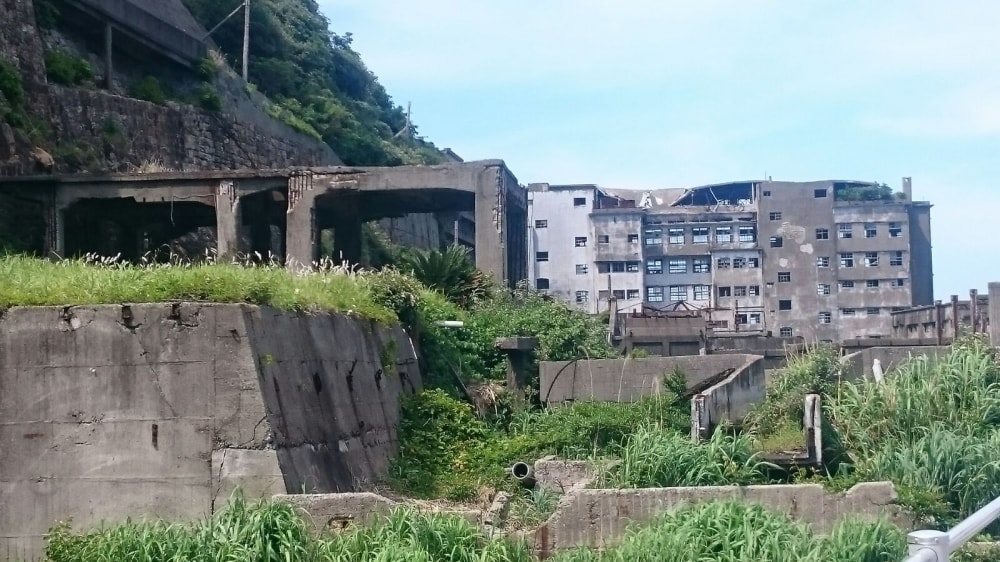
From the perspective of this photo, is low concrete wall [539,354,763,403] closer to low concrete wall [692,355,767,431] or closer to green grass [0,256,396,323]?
low concrete wall [692,355,767,431]

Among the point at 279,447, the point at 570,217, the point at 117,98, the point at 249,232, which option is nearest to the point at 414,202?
the point at 249,232

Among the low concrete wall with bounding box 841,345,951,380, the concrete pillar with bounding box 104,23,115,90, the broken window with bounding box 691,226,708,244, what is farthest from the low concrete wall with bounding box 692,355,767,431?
the broken window with bounding box 691,226,708,244

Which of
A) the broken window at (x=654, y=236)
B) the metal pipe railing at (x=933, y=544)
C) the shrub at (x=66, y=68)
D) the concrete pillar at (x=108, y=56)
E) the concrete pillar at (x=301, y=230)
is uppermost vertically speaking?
the concrete pillar at (x=108, y=56)

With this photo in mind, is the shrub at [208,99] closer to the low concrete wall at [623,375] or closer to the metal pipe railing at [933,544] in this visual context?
the low concrete wall at [623,375]

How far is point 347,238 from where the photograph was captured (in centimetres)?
2525

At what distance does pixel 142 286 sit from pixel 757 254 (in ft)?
180

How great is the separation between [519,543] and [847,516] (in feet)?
9.10

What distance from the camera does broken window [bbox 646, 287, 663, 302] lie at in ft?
208

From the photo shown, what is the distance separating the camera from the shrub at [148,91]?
91.3 feet

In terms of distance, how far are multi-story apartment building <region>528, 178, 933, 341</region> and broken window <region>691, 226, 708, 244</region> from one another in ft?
0.19

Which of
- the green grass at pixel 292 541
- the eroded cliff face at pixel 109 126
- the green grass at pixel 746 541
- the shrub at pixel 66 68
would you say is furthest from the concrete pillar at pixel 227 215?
the green grass at pixel 746 541

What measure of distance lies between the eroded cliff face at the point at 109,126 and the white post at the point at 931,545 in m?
19.6

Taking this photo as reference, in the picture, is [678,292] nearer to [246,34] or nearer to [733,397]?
[246,34]

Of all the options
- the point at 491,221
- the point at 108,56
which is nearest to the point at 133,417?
the point at 491,221
